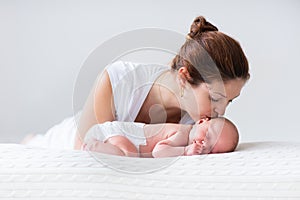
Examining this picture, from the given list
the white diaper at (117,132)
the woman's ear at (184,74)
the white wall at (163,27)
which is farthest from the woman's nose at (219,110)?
the white wall at (163,27)

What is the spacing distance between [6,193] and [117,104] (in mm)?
612

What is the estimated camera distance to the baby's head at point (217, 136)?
154 cm

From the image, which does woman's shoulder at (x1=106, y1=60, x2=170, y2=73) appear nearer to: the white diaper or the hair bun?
the hair bun

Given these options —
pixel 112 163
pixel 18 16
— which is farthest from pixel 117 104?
pixel 18 16

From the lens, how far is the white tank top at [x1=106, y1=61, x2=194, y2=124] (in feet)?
6.04

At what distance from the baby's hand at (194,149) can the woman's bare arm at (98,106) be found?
0.92ft

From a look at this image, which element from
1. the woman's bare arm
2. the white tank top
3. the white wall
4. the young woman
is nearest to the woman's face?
the young woman

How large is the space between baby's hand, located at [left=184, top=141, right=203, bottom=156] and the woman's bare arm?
0.28 meters

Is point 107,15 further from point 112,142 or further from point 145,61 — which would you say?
point 112,142

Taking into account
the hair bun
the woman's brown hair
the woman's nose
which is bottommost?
the woman's nose

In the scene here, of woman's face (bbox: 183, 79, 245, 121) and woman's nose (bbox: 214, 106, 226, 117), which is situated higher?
woman's face (bbox: 183, 79, 245, 121)

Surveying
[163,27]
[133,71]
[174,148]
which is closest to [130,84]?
[133,71]

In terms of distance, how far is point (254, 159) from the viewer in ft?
4.64

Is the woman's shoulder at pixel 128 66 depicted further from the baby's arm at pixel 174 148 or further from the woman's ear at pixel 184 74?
the baby's arm at pixel 174 148
